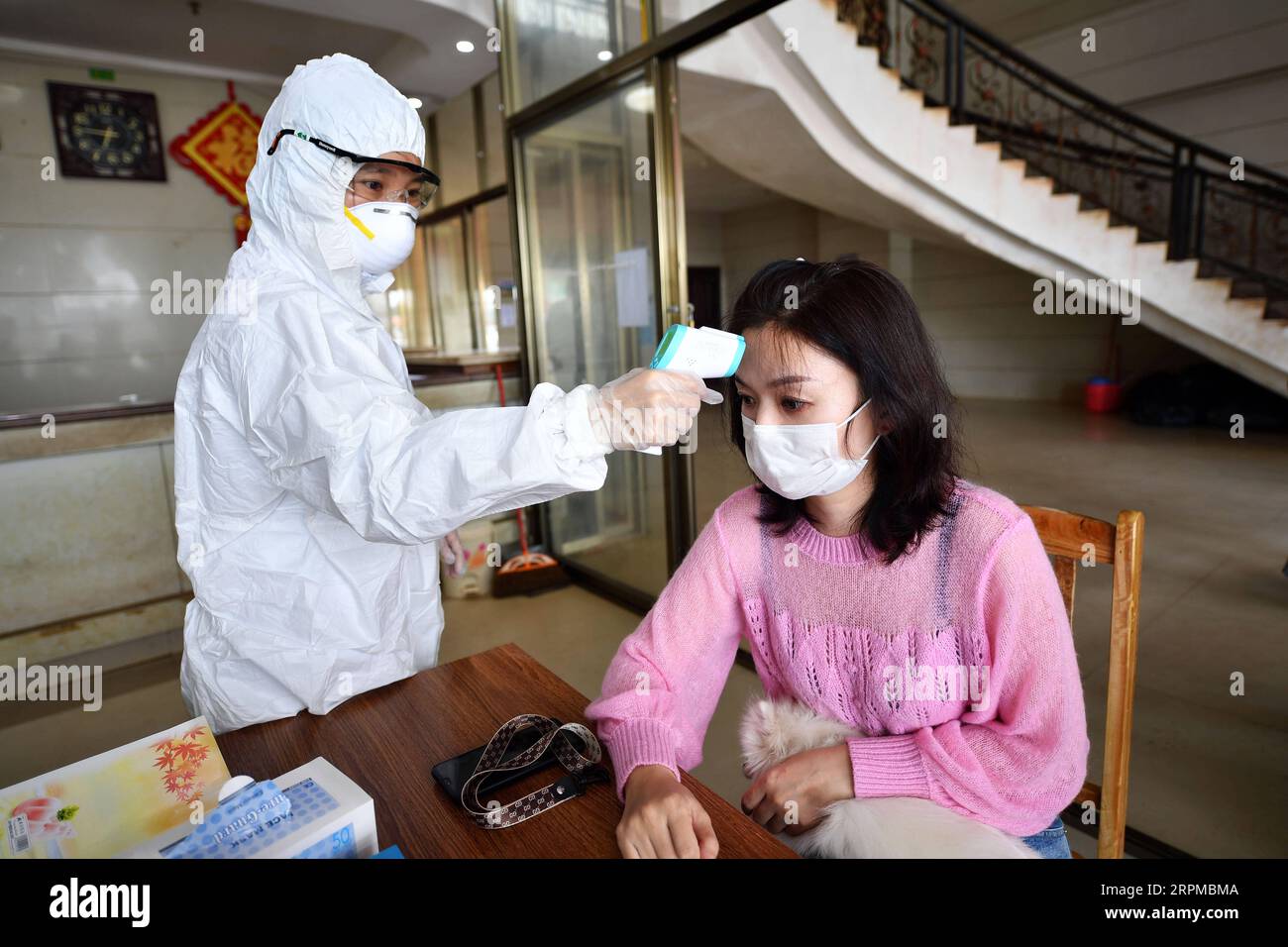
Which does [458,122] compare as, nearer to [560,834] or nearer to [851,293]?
[851,293]

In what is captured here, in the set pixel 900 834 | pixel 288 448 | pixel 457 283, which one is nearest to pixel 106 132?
pixel 457 283

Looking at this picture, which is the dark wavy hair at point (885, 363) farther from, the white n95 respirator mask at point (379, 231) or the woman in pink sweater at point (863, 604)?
the white n95 respirator mask at point (379, 231)

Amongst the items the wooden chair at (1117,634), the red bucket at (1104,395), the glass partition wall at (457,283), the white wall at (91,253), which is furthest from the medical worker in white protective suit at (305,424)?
the red bucket at (1104,395)

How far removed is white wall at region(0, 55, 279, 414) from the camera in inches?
196

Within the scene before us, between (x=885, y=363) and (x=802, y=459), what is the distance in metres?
0.18

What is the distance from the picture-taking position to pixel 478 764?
0.89 meters

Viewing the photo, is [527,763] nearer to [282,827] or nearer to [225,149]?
[282,827]

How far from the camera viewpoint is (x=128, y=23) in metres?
4.52

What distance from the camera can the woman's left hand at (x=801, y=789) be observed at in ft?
3.14

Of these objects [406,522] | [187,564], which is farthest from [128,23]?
[406,522]

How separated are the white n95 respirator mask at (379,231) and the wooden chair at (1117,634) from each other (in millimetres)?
1162

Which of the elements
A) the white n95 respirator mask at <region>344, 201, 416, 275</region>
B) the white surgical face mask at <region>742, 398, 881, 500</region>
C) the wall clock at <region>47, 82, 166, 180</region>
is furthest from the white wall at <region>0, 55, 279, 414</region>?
the white surgical face mask at <region>742, 398, 881, 500</region>

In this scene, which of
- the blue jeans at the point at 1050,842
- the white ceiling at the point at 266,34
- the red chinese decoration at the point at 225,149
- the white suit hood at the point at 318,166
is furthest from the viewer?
the red chinese decoration at the point at 225,149

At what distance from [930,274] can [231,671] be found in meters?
9.95
